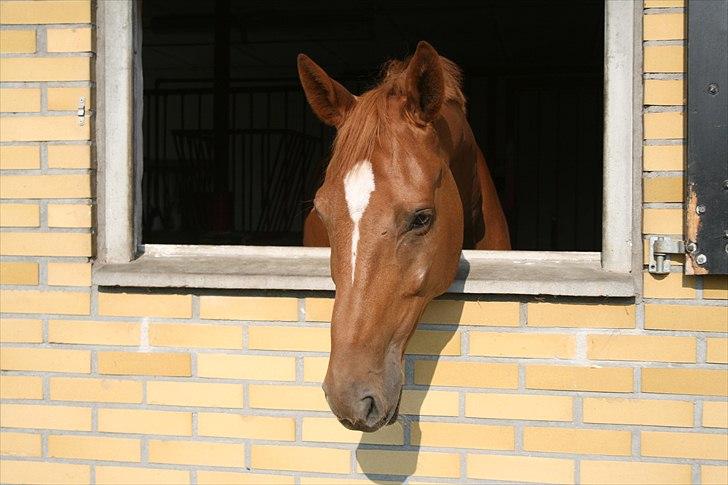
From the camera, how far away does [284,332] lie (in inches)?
102

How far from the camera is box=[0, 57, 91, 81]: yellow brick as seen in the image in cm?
264

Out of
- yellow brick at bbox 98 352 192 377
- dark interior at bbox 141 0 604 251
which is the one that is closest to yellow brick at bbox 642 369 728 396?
yellow brick at bbox 98 352 192 377

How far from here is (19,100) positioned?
2691 millimetres

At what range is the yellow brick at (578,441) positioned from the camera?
245 cm

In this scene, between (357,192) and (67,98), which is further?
(67,98)

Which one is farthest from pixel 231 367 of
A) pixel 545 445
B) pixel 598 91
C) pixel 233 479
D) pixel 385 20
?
pixel 598 91

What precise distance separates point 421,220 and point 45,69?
5.14ft

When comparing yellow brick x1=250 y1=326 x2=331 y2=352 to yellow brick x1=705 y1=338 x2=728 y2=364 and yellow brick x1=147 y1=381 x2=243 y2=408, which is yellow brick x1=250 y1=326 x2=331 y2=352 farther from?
yellow brick x1=705 y1=338 x2=728 y2=364

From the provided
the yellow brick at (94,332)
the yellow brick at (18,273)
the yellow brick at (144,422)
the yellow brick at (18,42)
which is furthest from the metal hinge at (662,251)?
the yellow brick at (18,42)

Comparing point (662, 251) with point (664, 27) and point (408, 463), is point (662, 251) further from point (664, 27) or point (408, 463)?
point (408, 463)

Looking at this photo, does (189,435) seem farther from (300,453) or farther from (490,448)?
(490,448)

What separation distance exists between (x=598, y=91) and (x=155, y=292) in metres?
6.44

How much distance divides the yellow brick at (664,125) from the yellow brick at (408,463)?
1.26 m

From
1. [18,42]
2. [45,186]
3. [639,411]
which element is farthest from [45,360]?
[639,411]
